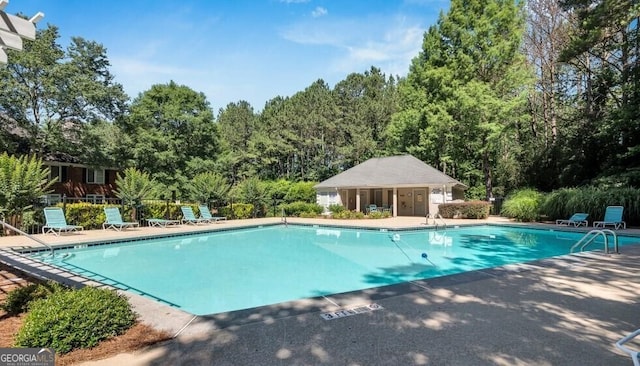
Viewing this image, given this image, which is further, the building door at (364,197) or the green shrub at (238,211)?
the building door at (364,197)

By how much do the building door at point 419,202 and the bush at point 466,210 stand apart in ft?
9.02

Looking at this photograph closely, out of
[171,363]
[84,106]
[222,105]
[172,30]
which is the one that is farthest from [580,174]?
[222,105]

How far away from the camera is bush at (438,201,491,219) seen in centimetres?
2075

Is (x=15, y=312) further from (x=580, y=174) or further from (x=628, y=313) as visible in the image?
(x=580, y=174)

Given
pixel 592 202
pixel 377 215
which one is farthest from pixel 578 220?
pixel 377 215

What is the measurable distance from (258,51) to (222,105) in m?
33.2

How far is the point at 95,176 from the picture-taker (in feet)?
88.0

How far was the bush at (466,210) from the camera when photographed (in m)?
20.8

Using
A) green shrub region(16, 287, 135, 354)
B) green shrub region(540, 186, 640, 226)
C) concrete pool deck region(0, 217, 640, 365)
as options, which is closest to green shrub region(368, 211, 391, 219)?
green shrub region(540, 186, 640, 226)

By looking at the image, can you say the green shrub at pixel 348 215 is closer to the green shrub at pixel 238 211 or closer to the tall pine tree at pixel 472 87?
the green shrub at pixel 238 211

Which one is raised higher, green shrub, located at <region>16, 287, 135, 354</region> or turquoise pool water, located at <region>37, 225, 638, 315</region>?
green shrub, located at <region>16, 287, 135, 354</region>

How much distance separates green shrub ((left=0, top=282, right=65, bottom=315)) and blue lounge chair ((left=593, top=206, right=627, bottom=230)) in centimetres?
1853

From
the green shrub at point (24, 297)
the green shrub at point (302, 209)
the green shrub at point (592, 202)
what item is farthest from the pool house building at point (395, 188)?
the green shrub at point (24, 297)

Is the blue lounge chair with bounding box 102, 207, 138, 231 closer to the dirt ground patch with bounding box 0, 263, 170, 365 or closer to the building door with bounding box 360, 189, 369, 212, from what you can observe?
the dirt ground patch with bounding box 0, 263, 170, 365
